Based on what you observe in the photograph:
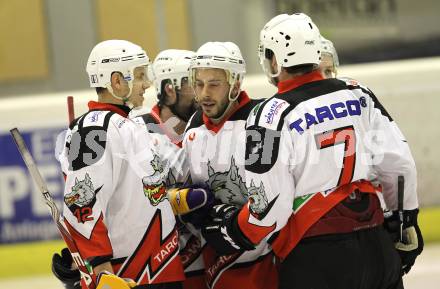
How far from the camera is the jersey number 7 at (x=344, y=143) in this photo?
9.06 ft

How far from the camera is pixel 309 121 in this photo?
274 cm

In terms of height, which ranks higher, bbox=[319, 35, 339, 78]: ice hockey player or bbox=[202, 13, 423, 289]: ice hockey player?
bbox=[319, 35, 339, 78]: ice hockey player

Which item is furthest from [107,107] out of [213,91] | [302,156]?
[302,156]

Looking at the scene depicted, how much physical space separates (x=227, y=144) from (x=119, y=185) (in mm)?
487

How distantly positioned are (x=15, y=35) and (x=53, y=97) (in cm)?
362

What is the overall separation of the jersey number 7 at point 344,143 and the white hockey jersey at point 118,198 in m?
0.55

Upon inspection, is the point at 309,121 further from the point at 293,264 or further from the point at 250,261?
the point at 250,261

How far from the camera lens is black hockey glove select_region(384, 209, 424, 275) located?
3109mm

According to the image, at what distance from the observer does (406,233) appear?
3.11 metres

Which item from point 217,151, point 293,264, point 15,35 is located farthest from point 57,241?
point 15,35

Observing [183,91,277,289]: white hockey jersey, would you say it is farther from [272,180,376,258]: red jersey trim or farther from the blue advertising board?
the blue advertising board

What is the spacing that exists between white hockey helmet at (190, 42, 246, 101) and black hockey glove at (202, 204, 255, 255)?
412 mm

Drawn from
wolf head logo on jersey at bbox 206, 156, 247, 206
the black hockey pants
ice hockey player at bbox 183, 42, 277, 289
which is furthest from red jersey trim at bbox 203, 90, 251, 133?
the black hockey pants

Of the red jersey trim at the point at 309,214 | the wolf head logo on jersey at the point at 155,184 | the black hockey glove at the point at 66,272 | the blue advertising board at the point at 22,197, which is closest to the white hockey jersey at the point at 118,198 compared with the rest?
the wolf head logo on jersey at the point at 155,184
